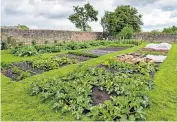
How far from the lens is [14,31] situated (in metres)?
14.8

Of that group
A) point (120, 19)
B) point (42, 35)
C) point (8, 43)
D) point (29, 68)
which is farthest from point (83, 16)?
point (29, 68)

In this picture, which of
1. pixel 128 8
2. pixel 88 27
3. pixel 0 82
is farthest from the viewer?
pixel 88 27

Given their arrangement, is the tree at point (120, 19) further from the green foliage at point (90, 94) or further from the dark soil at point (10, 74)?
the green foliage at point (90, 94)

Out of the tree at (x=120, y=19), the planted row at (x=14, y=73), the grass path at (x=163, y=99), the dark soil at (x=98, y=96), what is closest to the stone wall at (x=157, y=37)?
the tree at (x=120, y=19)

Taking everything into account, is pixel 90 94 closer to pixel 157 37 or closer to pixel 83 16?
pixel 157 37

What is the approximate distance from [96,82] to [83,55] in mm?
6007

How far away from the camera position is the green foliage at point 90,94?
335cm

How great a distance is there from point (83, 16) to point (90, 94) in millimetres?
29486

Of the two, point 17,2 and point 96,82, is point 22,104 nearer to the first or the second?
point 96,82

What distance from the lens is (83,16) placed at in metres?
32.5

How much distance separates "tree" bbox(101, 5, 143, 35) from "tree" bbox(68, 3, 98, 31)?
1.98 meters

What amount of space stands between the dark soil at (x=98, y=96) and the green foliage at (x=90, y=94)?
94mm

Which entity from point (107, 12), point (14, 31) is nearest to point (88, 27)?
point (107, 12)

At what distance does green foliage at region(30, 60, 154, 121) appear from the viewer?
335cm
